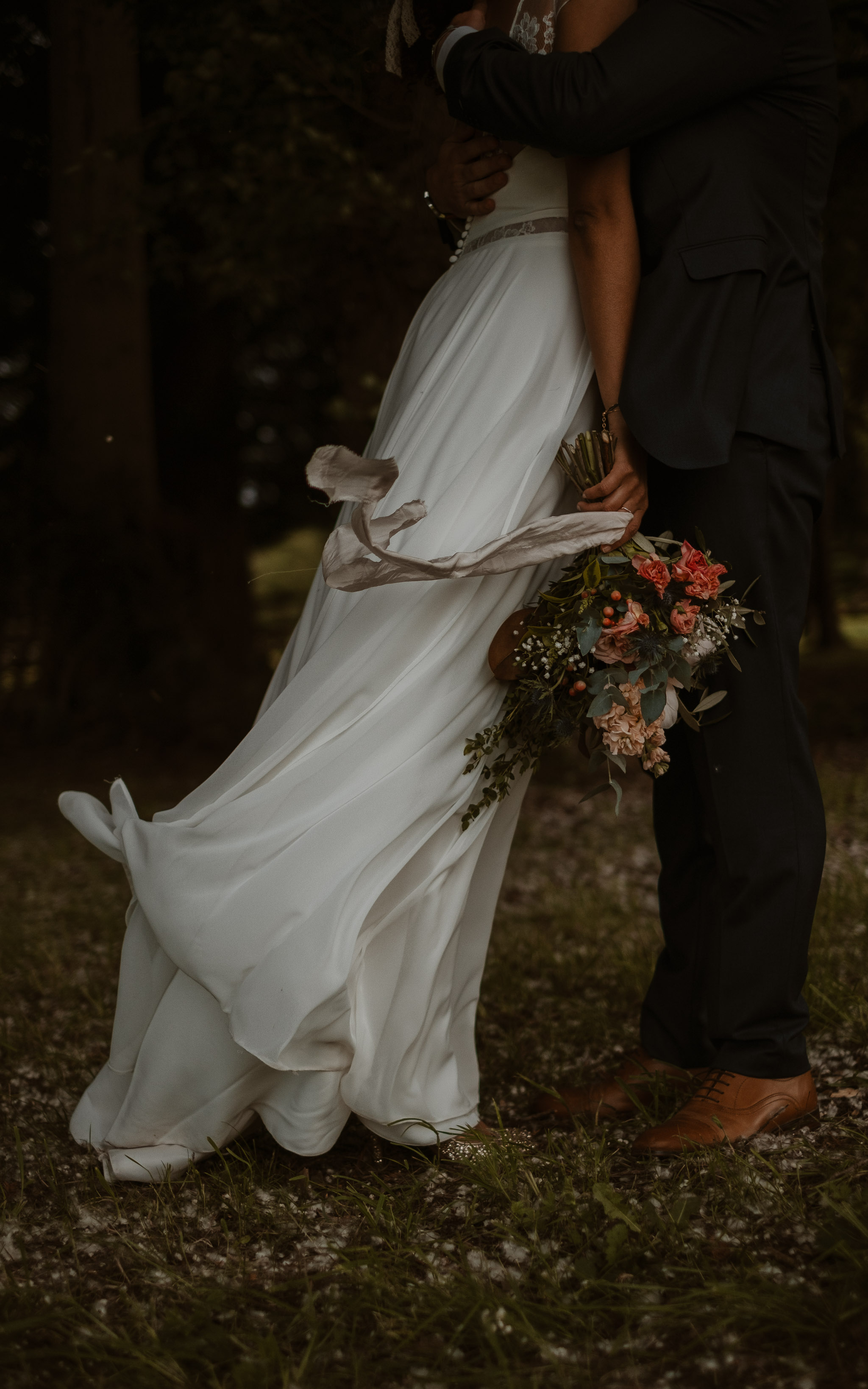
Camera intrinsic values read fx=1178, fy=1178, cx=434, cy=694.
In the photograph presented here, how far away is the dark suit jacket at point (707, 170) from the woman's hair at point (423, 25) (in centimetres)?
41

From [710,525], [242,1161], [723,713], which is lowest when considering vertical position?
[242,1161]

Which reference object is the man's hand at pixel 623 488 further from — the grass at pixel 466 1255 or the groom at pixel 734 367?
the grass at pixel 466 1255

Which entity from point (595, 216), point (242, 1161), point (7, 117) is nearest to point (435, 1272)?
point (242, 1161)

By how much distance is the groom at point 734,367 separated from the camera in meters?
1.90

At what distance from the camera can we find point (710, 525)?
2.11 meters

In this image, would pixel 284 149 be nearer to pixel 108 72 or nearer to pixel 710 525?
pixel 108 72

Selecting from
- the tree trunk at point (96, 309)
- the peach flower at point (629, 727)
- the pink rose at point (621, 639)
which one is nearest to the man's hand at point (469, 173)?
the pink rose at point (621, 639)

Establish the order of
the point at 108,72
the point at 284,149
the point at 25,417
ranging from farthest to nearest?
1. the point at 25,417
2. the point at 108,72
3. the point at 284,149

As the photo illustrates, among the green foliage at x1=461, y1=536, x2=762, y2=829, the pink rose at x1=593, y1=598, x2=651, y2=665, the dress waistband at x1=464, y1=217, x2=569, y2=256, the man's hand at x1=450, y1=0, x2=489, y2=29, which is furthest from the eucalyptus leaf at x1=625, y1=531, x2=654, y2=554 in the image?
the man's hand at x1=450, y1=0, x2=489, y2=29

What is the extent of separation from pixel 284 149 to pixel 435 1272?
14.6 ft

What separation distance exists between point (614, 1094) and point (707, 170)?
5.71 feet

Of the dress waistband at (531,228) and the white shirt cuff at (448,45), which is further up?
the white shirt cuff at (448,45)

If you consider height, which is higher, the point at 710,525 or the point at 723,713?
the point at 710,525

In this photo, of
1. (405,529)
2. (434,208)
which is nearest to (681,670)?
(405,529)
